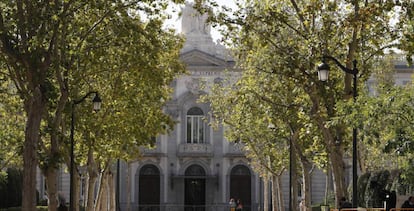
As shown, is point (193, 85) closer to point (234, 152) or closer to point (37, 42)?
point (234, 152)

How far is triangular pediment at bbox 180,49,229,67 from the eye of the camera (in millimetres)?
67062

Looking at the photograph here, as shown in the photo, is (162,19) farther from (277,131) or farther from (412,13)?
(277,131)

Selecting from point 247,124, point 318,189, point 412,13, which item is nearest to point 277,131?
point 247,124

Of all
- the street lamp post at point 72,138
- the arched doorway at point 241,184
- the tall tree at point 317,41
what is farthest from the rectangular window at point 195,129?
the tall tree at point 317,41

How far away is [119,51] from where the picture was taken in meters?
29.5

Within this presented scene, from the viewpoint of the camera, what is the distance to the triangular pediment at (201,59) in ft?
220

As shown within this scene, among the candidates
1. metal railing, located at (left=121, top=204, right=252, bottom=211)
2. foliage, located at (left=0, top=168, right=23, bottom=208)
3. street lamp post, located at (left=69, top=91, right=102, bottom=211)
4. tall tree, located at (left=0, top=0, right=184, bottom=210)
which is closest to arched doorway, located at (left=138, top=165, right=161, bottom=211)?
metal railing, located at (left=121, top=204, right=252, bottom=211)

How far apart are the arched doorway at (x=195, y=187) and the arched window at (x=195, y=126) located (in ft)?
7.23

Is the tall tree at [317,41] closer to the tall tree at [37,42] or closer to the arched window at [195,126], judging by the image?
the tall tree at [37,42]

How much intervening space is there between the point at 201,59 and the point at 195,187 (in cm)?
1008

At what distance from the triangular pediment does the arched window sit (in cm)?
359

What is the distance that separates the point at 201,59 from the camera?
6750 cm

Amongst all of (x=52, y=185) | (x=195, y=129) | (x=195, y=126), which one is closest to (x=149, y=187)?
(x=195, y=129)

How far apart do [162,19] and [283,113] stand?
21.0 feet
